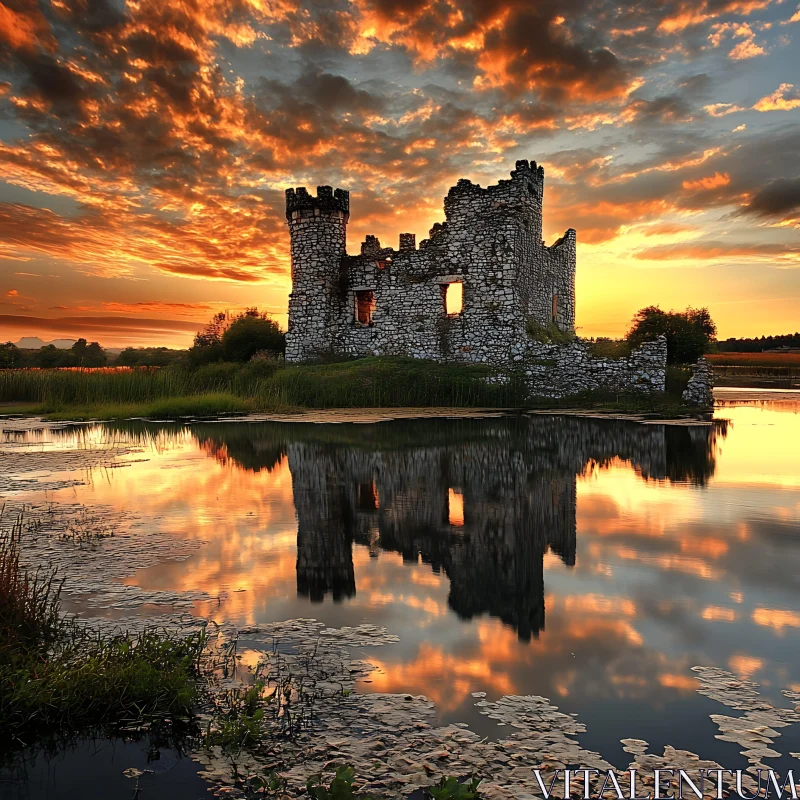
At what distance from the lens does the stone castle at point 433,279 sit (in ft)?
81.4

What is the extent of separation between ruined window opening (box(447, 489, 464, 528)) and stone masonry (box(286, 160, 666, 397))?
49.9ft

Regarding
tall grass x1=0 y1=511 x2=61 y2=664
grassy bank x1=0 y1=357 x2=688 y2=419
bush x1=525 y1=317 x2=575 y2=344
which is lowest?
tall grass x1=0 y1=511 x2=61 y2=664

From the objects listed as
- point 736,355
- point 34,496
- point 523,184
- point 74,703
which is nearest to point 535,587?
point 74,703

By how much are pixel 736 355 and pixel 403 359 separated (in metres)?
46.1

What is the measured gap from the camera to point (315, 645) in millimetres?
3783

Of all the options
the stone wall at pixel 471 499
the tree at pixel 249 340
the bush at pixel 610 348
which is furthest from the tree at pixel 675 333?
the tree at pixel 249 340

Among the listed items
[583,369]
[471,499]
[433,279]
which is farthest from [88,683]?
[433,279]

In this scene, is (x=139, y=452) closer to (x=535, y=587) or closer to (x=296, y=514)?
(x=296, y=514)

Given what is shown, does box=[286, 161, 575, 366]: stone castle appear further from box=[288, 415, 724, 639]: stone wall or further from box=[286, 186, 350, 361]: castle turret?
box=[288, 415, 724, 639]: stone wall

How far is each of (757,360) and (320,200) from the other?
143ft

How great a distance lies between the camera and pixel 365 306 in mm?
29203

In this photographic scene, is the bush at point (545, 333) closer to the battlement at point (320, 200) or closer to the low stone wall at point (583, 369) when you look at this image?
the low stone wall at point (583, 369)

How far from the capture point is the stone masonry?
78.7ft

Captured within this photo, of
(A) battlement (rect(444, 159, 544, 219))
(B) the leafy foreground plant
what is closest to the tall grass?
(B) the leafy foreground plant
